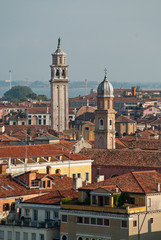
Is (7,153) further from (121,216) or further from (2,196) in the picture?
(121,216)

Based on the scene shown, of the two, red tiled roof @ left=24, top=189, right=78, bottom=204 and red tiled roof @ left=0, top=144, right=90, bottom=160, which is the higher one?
red tiled roof @ left=0, top=144, right=90, bottom=160

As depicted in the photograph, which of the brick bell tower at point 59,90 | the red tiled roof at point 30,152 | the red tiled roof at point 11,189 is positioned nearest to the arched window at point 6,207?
the red tiled roof at point 11,189

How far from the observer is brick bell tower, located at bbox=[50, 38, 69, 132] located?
358 ft

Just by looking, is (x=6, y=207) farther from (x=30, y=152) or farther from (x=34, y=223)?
(x=30, y=152)

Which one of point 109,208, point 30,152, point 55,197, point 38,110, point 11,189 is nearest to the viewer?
point 109,208

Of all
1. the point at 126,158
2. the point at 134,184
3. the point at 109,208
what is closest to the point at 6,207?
the point at 134,184

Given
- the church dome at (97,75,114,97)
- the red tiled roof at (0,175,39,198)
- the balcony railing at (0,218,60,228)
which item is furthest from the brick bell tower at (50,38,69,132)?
the balcony railing at (0,218,60,228)

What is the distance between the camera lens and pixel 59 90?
110125 mm

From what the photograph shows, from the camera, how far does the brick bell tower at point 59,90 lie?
109 metres

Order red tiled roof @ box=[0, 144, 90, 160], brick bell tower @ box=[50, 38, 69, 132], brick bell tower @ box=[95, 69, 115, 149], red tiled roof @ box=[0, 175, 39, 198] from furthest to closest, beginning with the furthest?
1. brick bell tower @ box=[50, 38, 69, 132]
2. brick bell tower @ box=[95, 69, 115, 149]
3. red tiled roof @ box=[0, 144, 90, 160]
4. red tiled roof @ box=[0, 175, 39, 198]

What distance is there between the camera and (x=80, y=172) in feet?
186

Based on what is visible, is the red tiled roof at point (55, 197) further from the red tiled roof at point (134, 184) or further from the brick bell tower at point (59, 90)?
the brick bell tower at point (59, 90)

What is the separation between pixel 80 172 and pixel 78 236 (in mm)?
17092

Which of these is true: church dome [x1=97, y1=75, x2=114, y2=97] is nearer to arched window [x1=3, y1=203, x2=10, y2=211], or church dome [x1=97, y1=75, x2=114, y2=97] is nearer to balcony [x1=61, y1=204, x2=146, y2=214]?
arched window [x1=3, y1=203, x2=10, y2=211]
